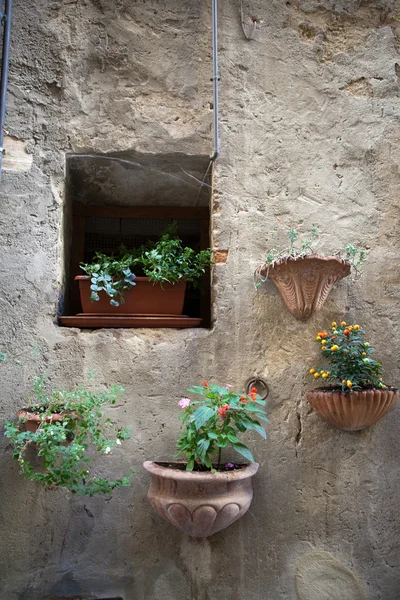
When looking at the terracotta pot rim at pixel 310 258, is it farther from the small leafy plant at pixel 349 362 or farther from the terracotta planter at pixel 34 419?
the terracotta planter at pixel 34 419

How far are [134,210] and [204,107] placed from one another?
80 centimetres

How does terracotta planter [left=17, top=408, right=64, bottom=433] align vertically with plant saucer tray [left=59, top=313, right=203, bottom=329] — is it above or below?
below

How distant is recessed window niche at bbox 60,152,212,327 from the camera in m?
3.24

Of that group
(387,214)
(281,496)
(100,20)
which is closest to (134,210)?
(100,20)

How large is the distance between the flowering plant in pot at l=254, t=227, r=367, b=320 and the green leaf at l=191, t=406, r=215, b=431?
0.74 m

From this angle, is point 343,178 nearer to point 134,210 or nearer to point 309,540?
point 134,210

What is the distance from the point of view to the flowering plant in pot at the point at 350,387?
8.50 ft

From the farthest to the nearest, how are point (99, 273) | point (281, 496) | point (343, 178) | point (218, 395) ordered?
point (343, 178), point (99, 273), point (281, 496), point (218, 395)

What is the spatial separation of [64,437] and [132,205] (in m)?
1.72

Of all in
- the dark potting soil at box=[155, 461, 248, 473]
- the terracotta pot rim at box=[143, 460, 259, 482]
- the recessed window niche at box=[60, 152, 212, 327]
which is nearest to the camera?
the terracotta pot rim at box=[143, 460, 259, 482]

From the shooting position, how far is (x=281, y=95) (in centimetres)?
326

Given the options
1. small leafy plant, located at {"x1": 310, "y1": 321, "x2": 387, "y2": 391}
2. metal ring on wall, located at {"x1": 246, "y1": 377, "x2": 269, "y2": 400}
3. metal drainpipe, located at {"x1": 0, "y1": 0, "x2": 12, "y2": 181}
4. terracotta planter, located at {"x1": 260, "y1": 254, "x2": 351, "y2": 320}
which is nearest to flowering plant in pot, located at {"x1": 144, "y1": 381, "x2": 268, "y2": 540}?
metal ring on wall, located at {"x1": 246, "y1": 377, "x2": 269, "y2": 400}

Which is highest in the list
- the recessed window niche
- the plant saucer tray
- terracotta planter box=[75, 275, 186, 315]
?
the recessed window niche

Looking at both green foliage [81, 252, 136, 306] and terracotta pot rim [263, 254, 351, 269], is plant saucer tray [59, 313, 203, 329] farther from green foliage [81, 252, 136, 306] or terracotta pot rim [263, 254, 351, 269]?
terracotta pot rim [263, 254, 351, 269]
